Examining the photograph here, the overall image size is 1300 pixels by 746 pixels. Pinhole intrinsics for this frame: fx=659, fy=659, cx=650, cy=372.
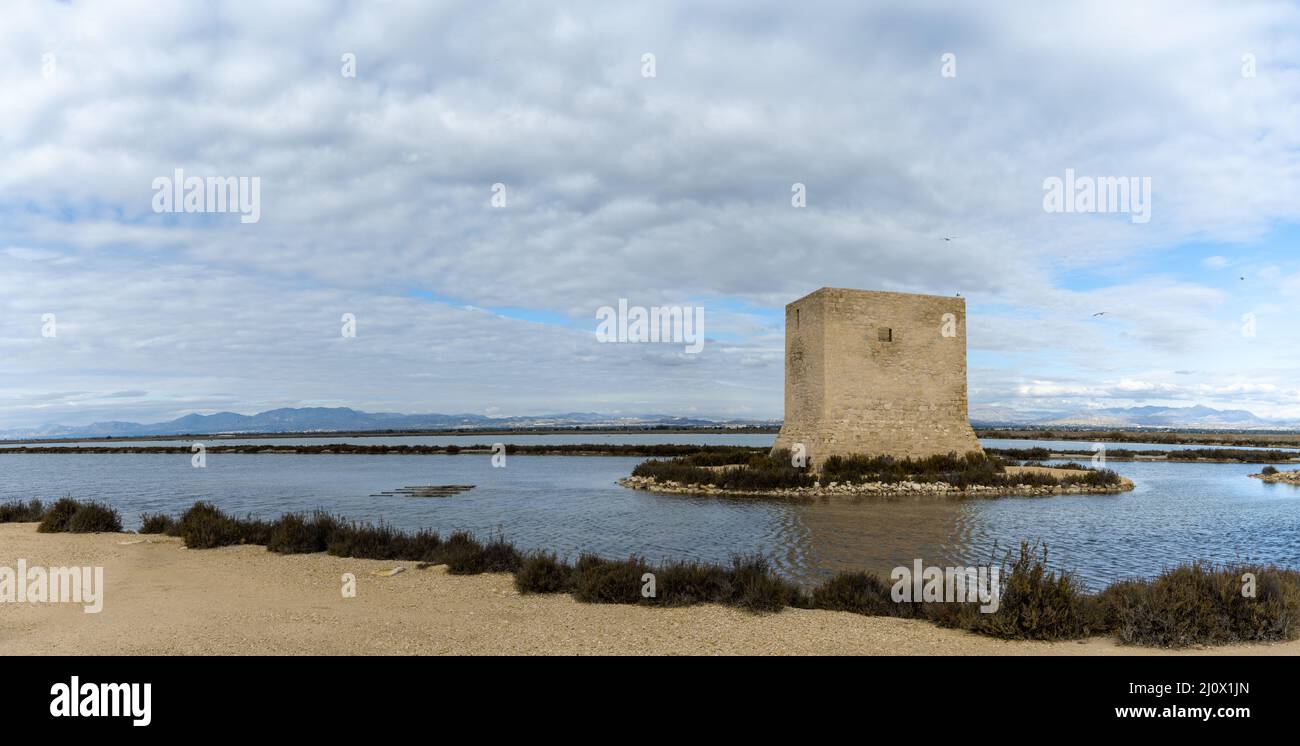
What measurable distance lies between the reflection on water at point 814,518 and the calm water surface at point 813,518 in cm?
4

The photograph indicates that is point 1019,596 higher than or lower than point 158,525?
higher

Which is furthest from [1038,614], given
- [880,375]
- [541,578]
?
[880,375]

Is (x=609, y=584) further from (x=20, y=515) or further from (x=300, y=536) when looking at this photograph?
(x=20, y=515)

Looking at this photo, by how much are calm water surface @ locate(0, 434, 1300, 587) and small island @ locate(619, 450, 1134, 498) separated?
4.14ft

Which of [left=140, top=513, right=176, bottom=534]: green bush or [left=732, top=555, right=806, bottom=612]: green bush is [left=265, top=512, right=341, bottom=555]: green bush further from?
[left=732, top=555, right=806, bottom=612]: green bush

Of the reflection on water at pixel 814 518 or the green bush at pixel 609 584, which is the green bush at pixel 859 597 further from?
the green bush at pixel 609 584

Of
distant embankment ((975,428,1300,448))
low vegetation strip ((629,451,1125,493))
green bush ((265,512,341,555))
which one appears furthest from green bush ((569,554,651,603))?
distant embankment ((975,428,1300,448))

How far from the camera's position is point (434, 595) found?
7.09m

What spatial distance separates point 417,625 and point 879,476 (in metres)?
16.3

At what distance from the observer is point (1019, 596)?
5.69 m

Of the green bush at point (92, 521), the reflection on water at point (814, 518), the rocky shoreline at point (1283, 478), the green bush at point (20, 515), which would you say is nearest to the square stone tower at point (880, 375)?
the reflection on water at point (814, 518)

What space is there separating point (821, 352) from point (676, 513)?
8.58 metres

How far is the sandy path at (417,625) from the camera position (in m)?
5.17

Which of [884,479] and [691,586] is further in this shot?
[884,479]
